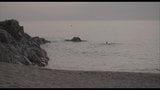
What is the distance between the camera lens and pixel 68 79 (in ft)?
40.8

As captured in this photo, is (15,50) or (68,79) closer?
(68,79)

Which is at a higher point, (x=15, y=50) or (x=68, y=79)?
(x=68, y=79)

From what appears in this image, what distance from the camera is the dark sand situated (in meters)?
11.1

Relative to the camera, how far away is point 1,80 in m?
11.0

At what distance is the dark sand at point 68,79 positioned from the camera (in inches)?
436

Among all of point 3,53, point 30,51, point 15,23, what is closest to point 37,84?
point 3,53

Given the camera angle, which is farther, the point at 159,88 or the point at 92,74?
the point at 92,74

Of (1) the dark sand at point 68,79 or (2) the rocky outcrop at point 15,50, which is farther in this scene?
(2) the rocky outcrop at point 15,50

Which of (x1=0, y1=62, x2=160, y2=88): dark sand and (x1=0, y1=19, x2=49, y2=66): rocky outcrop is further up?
(x1=0, y1=62, x2=160, y2=88): dark sand

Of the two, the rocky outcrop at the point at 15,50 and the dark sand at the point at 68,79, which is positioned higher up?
the dark sand at the point at 68,79

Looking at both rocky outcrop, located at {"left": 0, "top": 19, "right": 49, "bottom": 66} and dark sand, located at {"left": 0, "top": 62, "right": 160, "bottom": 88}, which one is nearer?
dark sand, located at {"left": 0, "top": 62, "right": 160, "bottom": 88}

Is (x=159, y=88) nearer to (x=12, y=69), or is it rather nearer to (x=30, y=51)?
(x=12, y=69)

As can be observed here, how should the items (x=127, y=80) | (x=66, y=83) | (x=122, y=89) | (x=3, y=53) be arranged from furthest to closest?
1. (x=3, y=53)
2. (x=127, y=80)
3. (x=66, y=83)
4. (x=122, y=89)

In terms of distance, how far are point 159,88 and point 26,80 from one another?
5432 millimetres
